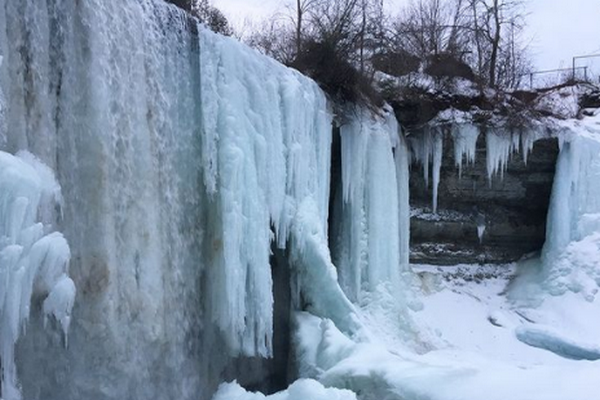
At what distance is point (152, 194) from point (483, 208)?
28.4 feet

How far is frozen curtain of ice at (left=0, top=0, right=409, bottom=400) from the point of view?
14.5 feet

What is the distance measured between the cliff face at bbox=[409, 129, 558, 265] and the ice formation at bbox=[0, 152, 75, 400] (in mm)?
8552

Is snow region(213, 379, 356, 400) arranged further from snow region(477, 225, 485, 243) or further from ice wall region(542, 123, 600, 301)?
snow region(477, 225, 485, 243)

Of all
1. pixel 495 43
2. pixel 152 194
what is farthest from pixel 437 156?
pixel 152 194

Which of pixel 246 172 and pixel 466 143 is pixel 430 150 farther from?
pixel 246 172

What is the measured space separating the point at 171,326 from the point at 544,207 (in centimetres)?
914

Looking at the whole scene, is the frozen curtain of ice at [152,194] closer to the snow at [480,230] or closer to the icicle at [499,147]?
the icicle at [499,147]

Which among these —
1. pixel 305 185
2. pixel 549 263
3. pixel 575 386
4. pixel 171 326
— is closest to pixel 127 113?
pixel 171 326

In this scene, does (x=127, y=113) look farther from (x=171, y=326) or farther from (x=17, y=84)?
(x=171, y=326)

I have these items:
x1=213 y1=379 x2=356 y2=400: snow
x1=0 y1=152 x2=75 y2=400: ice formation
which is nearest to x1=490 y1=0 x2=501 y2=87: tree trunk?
x1=213 y1=379 x2=356 y2=400: snow

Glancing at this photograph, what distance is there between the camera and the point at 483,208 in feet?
41.9

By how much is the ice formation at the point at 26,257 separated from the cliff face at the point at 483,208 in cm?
855

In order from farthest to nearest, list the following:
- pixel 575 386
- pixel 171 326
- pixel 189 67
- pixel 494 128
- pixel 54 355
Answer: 1. pixel 494 128
2. pixel 189 67
3. pixel 171 326
4. pixel 575 386
5. pixel 54 355

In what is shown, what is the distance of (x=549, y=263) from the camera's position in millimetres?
12039
